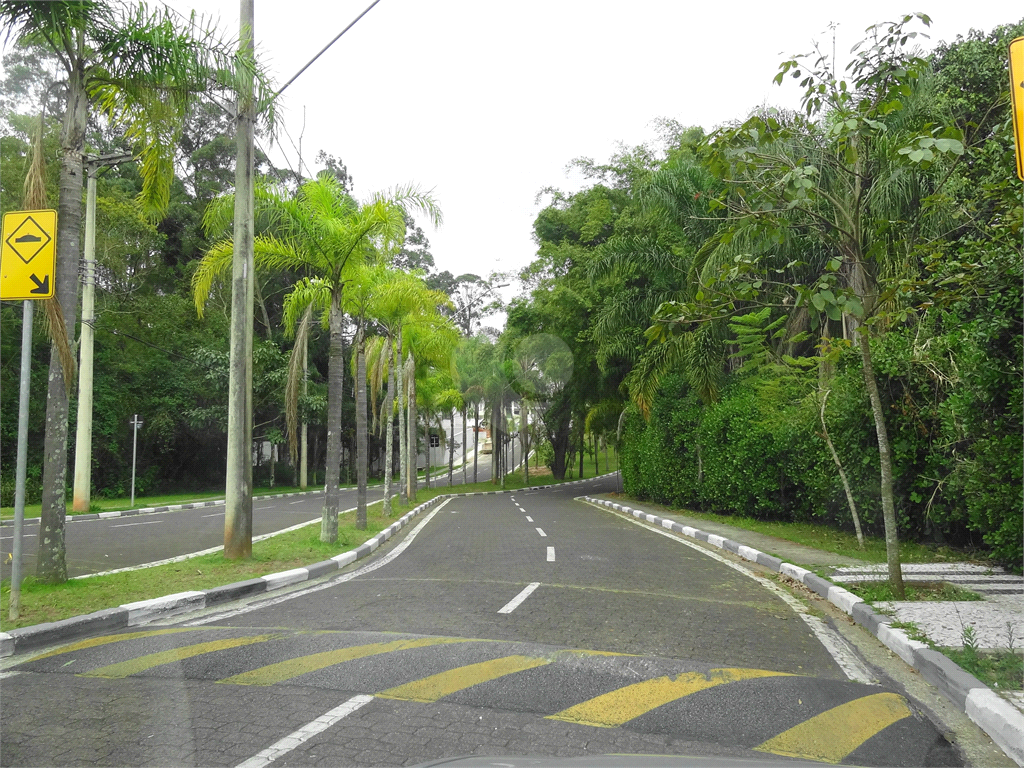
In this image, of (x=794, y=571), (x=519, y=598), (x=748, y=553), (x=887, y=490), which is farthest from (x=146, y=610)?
(x=748, y=553)

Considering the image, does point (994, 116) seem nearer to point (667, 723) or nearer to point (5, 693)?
point (667, 723)

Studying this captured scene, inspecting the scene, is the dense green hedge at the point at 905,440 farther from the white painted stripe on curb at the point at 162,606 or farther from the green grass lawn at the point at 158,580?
the white painted stripe on curb at the point at 162,606

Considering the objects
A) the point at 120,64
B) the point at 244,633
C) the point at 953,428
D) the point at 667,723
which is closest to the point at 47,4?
the point at 120,64

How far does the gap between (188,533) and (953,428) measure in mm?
12988

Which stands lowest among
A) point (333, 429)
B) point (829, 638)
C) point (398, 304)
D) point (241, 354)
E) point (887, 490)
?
point (829, 638)

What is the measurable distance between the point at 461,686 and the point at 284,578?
4.81m

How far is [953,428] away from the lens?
30.1 ft

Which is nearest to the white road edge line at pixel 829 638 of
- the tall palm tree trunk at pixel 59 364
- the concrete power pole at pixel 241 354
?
the concrete power pole at pixel 241 354

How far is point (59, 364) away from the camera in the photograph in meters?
7.69

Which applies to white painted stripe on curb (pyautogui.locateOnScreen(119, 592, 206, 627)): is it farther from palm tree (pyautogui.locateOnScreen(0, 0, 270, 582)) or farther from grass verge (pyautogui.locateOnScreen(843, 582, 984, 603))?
grass verge (pyautogui.locateOnScreen(843, 582, 984, 603))

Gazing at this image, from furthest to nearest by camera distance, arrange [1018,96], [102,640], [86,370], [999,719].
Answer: [86,370] → [102,640] → [999,719] → [1018,96]

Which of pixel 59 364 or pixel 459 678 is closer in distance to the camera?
pixel 459 678

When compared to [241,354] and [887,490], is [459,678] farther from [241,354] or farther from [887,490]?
[241,354]

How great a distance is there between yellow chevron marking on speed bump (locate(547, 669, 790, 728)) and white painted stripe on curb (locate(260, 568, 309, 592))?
5.25m
